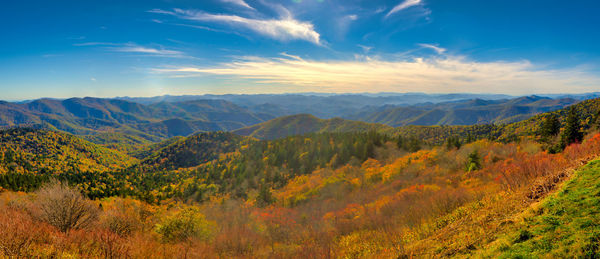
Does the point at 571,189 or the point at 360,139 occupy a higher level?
the point at 571,189

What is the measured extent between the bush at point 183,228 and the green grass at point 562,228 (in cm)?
2733

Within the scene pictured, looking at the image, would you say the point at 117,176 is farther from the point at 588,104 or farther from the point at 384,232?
the point at 588,104

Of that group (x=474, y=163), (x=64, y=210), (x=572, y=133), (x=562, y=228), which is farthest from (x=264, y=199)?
(x=572, y=133)

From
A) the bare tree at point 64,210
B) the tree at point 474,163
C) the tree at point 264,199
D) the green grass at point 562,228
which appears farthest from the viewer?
the tree at point 264,199

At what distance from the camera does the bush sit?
2550 cm

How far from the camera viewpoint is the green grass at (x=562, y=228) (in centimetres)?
739

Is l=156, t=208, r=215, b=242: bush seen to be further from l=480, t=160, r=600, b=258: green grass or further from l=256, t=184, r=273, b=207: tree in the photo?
l=256, t=184, r=273, b=207: tree

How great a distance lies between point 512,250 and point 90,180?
674 ft

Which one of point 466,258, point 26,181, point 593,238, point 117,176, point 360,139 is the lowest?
point 117,176

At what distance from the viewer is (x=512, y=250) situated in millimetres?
8648

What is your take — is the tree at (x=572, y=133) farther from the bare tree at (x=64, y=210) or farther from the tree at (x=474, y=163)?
the bare tree at (x=64, y=210)

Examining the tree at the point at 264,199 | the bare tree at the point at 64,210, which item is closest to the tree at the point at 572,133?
the bare tree at the point at 64,210

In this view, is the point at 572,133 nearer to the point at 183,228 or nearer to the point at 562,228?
the point at 562,228

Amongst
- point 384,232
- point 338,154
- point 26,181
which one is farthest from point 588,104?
point 26,181
